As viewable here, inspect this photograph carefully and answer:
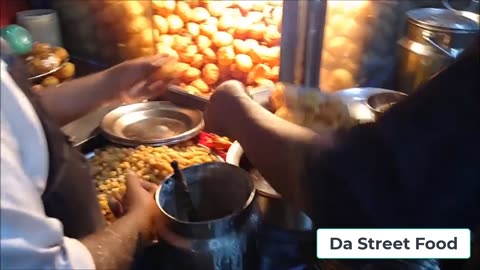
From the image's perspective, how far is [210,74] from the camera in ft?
5.58

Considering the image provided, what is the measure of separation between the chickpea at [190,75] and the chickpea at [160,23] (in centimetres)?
18

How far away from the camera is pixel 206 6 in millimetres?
1777

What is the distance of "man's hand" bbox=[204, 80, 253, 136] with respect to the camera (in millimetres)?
959

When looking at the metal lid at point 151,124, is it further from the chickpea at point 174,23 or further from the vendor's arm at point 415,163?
the vendor's arm at point 415,163

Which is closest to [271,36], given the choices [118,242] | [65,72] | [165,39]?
[165,39]

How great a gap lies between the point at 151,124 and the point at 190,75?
0.26 meters

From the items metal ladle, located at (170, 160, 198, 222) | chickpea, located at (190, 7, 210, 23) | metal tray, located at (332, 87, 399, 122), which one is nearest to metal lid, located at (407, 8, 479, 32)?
metal tray, located at (332, 87, 399, 122)

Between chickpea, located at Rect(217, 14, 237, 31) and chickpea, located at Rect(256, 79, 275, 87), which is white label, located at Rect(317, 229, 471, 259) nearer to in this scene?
chickpea, located at Rect(256, 79, 275, 87)

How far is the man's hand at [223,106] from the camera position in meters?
0.96

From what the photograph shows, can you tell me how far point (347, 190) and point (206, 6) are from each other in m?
1.17

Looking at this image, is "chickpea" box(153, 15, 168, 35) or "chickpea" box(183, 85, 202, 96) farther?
"chickpea" box(153, 15, 168, 35)

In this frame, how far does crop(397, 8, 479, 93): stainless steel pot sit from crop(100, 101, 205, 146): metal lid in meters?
0.60

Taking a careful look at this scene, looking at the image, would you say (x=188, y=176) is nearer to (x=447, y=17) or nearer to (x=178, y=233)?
(x=178, y=233)

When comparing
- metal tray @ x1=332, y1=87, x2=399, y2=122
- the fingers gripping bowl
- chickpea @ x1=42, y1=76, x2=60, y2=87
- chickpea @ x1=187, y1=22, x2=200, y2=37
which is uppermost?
chickpea @ x1=187, y1=22, x2=200, y2=37
